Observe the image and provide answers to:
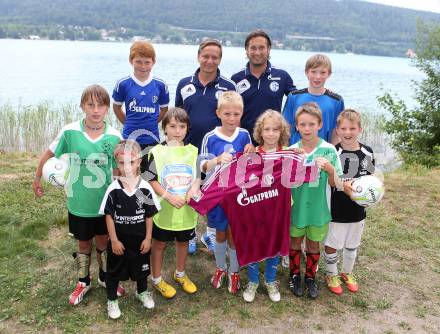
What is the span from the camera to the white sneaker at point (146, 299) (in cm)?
379

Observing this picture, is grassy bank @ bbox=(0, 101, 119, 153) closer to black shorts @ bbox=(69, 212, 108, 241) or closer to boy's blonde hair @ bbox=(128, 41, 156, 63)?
boy's blonde hair @ bbox=(128, 41, 156, 63)

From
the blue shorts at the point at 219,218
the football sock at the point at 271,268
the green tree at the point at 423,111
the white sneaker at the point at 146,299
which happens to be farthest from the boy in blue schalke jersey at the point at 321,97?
the green tree at the point at 423,111

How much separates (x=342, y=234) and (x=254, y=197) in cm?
107

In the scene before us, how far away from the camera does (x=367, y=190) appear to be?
3.70 m

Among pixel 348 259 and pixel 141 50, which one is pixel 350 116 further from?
pixel 141 50

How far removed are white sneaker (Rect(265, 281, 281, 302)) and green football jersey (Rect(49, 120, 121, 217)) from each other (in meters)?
1.81

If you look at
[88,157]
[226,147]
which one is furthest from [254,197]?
[88,157]

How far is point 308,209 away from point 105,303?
6.92 ft

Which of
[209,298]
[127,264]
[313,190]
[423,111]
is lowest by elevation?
[209,298]

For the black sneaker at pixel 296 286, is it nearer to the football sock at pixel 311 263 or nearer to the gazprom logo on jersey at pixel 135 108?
the football sock at pixel 311 263

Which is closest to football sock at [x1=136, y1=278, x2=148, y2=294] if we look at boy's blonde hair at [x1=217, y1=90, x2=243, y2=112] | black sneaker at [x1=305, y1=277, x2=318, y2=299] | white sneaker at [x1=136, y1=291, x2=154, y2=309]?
white sneaker at [x1=136, y1=291, x2=154, y2=309]

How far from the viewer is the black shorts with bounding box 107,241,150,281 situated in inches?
141

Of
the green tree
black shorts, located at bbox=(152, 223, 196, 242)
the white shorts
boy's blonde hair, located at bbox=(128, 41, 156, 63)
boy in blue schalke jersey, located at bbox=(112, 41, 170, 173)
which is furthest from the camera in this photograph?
the green tree

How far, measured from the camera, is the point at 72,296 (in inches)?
151
